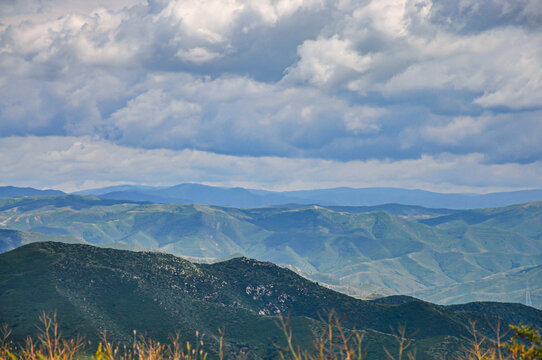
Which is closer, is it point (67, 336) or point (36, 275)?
point (67, 336)

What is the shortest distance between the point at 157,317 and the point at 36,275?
47587 millimetres

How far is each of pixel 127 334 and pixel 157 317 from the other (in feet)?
50.3

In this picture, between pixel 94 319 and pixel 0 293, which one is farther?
pixel 0 293

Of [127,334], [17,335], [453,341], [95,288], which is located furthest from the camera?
[95,288]

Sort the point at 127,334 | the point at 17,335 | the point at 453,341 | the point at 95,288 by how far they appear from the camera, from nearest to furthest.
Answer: the point at 17,335
the point at 127,334
the point at 453,341
the point at 95,288

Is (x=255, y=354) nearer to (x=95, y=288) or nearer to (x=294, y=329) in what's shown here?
(x=294, y=329)

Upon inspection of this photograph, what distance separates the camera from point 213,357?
157125 millimetres

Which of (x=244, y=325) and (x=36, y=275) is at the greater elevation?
(x=36, y=275)

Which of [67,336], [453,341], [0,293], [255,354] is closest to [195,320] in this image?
[255,354]

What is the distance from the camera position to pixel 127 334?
165 meters

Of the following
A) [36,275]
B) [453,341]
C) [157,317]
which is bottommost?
[453,341]

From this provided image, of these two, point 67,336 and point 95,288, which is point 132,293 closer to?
point 95,288

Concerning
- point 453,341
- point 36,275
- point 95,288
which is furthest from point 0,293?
point 453,341

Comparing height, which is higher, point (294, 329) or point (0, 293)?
point (0, 293)
